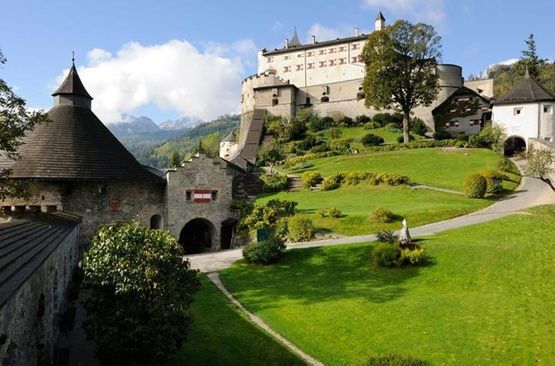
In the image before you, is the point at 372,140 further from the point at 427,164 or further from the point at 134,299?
the point at 134,299

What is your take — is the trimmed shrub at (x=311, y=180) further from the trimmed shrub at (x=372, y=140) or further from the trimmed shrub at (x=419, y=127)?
the trimmed shrub at (x=419, y=127)

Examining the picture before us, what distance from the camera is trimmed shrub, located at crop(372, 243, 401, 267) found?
79.0ft

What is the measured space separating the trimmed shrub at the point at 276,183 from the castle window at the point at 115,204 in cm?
2022

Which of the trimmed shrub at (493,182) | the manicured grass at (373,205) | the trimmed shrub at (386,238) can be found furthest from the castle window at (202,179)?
the trimmed shrub at (493,182)

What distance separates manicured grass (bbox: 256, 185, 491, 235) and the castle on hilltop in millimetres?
39252

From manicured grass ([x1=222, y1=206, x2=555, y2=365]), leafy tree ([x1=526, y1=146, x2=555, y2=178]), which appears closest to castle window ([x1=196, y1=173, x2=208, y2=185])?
manicured grass ([x1=222, y1=206, x2=555, y2=365])

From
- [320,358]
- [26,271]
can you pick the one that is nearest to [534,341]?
[320,358]

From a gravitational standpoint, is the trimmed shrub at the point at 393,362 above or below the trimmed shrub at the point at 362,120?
below

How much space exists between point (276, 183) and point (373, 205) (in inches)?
556

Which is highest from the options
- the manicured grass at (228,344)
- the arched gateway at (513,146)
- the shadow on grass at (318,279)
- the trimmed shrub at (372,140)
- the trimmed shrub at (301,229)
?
the trimmed shrub at (372,140)

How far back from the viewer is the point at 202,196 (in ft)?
122

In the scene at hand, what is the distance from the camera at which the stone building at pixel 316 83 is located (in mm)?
88750

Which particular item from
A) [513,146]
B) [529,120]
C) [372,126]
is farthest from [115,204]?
[372,126]

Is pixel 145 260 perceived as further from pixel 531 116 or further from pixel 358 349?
pixel 531 116
